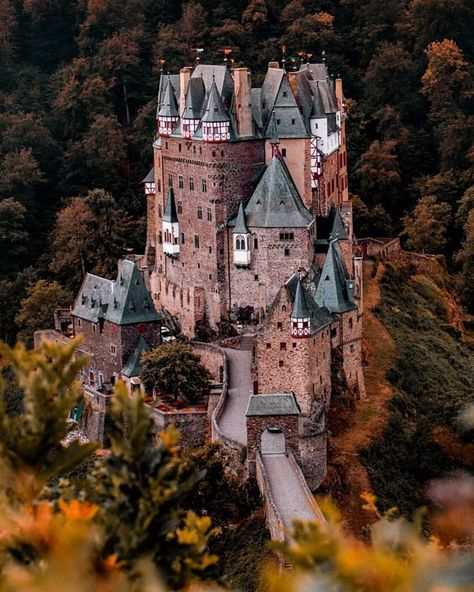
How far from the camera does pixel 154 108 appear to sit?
7662 centimetres

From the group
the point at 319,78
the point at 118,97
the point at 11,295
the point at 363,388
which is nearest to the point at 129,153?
the point at 118,97

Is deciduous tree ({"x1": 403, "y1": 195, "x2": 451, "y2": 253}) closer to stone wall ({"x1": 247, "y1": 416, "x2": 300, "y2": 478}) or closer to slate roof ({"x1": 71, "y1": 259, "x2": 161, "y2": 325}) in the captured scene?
slate roof ({"x1": 71, "y1": 259, "x2": 161, "y2": 325})

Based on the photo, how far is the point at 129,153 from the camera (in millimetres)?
77562

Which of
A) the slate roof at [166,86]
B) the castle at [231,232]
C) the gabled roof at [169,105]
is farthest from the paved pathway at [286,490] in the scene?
the slate roof at [166,86]

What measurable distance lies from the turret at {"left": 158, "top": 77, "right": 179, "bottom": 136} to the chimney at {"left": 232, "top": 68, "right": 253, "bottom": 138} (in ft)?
11.1

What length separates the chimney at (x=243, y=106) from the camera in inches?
2058

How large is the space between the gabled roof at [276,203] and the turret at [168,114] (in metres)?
5.38

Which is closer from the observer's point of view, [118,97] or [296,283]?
[296,283]

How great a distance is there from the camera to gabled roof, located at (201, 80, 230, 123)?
51594mm

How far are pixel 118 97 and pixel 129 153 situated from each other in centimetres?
633

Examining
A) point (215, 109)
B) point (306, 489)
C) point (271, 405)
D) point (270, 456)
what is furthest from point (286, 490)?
point (215, 109)

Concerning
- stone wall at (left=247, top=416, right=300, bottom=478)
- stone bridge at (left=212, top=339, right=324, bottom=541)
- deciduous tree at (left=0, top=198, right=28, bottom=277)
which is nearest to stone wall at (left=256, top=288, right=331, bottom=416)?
stone bridge at (left=212, top=339, right=324, bottom=541)

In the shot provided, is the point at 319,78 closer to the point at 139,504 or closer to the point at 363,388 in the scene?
the point at 363,388

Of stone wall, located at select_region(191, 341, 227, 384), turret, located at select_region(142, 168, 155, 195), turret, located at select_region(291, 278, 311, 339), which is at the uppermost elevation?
turret, located at select_region(142, 168, 155, 195)
